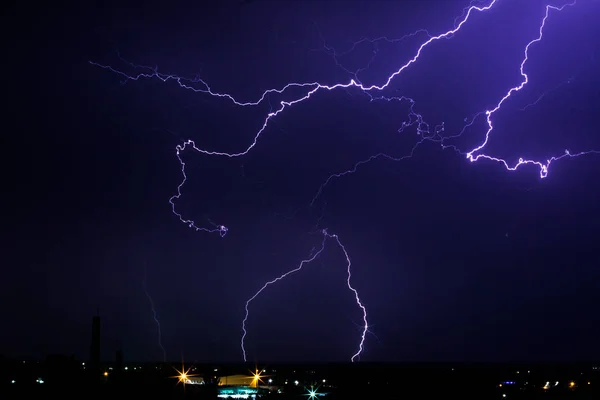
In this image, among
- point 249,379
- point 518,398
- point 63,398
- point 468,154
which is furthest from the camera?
point 249,379

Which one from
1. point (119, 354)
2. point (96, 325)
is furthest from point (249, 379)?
point (96, 325)

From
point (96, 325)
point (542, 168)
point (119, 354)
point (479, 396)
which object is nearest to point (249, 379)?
point (119, 354)

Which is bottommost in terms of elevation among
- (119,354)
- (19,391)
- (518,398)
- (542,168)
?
(518,398)

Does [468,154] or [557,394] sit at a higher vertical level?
[468,154]

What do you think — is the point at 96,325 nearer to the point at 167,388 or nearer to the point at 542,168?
the point at 167,388

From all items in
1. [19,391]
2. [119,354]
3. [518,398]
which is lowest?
[518,398]

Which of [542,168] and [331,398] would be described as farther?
[331,398]

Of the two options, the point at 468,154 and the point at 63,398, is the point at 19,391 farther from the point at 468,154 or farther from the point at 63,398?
the point at 468,154

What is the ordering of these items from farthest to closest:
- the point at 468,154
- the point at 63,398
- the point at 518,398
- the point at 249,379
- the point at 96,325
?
the point at 249,379 < the point at 96,325 < the point at 518,398 < the point at 468,154 < the point at 63,398

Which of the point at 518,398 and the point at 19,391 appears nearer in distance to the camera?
the point at 19,391
